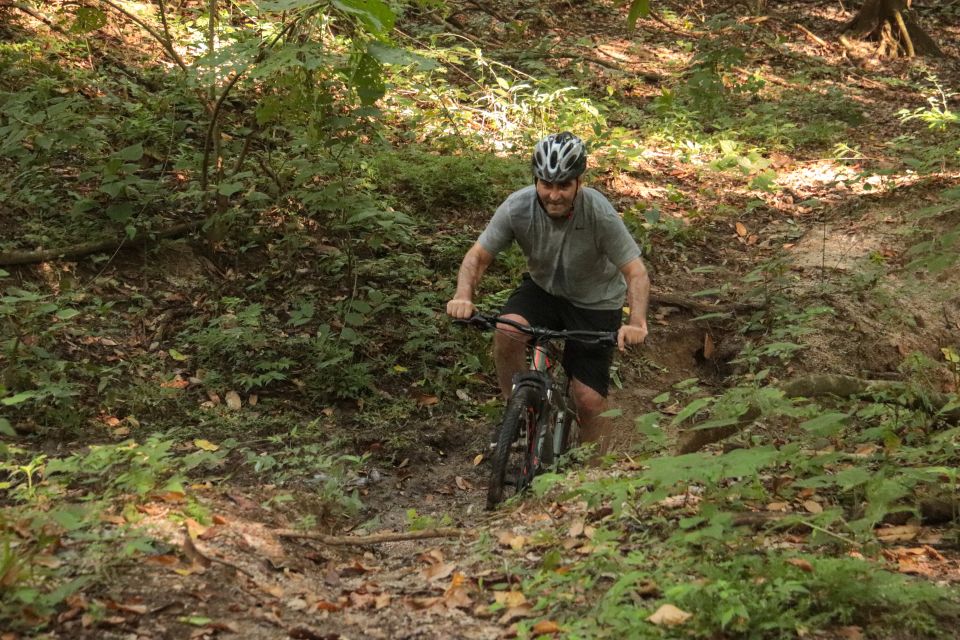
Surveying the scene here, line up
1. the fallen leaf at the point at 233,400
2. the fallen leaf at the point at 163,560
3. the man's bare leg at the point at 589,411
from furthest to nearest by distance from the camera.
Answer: the fallen leaf at the point at 233,400 < the man's bare leg at the point at 589,411 < the fallen leaf at the point at 163,560

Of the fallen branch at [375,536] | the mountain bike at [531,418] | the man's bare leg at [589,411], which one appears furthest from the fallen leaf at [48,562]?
the man's bare leg at [589,411]

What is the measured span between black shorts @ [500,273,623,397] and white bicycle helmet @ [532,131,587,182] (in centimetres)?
92

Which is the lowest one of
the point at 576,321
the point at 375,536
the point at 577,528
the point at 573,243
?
the point at 375,536

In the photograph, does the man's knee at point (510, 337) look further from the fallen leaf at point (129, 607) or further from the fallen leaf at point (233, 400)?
the fallen leaf at point (129, 607)

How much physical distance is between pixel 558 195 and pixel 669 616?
2.72 metres

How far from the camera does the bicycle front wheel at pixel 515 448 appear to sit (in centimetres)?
498

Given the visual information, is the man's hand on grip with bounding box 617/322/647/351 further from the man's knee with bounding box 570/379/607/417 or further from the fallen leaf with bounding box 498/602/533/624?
the fallen leaf with bounding box 498/602/533/624

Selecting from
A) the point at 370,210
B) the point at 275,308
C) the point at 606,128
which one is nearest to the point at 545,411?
the point at 370,210

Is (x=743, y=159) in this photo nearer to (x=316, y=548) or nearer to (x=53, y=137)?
(x=53, y=137)

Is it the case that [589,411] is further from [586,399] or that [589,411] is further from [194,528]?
[194,528]

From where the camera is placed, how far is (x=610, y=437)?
6496mm

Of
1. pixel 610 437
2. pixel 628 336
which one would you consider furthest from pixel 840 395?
pixel 628 336

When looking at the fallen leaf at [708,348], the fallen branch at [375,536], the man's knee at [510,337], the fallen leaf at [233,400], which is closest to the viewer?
the fallen branch at [375,536]

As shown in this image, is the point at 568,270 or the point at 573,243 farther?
the point at 568,270
